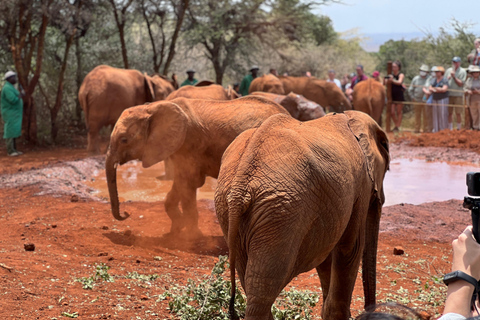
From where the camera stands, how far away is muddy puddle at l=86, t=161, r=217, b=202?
9.95 metres

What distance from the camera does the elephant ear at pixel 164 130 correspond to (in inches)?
264

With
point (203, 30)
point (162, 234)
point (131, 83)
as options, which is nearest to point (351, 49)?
point (203, 30)

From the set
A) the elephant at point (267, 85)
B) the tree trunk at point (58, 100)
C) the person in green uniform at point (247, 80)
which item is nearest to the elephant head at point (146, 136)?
the tree trunk at point (58, 100)

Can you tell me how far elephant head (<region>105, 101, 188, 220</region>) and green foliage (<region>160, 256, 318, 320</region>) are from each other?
2368 mm

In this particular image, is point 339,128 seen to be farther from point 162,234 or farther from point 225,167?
point 162,234

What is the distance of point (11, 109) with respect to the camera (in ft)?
46.8

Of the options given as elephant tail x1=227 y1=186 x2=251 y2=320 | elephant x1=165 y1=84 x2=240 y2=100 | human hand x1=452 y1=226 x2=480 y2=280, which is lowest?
elephant tail x1=227 y1=186 x2=251 y2=320

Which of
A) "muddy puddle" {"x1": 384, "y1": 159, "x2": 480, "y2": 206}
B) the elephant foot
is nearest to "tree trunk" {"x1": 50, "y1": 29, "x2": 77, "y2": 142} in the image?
"muddy puddle" {"x1": 384, "y1": 159, "x2": 480, "y2": 206}

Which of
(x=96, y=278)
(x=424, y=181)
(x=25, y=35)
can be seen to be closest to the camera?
(x=96, y=278)

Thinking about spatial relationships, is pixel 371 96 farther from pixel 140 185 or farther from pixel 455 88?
pixel 140 185

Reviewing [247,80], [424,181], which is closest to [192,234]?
[424,181]

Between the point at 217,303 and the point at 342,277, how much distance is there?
0.94 metres

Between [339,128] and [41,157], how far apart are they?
11.8m

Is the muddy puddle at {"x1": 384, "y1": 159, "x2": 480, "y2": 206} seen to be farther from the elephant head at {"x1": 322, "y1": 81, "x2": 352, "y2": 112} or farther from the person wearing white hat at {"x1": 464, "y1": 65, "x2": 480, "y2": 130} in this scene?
the elephant head at {"x1": 322, "y1": 81, "x2": 352, "y2": 112}
